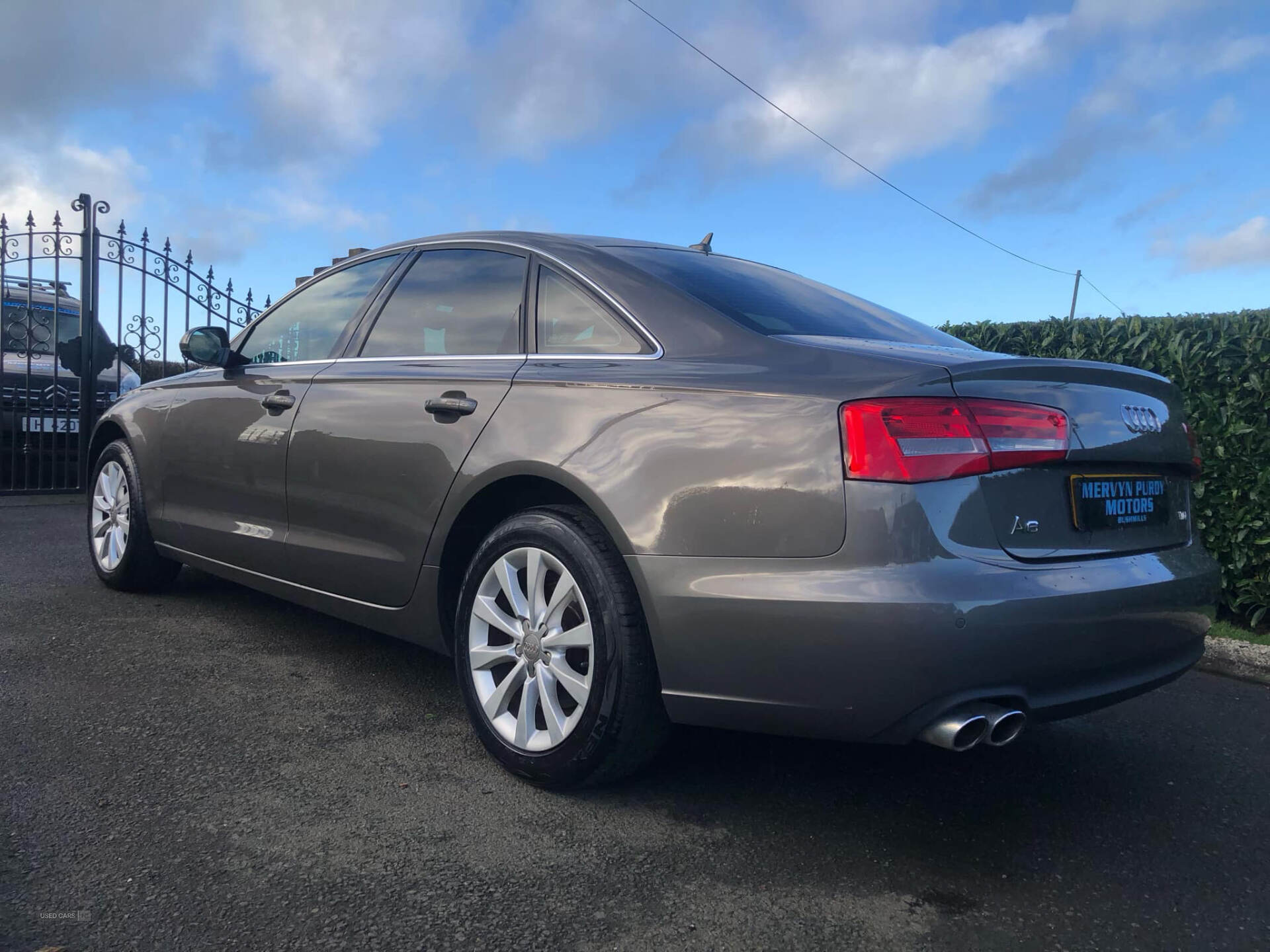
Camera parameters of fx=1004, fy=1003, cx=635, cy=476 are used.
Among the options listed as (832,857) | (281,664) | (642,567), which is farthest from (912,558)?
(281,664)

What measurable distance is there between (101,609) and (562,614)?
2.86 m

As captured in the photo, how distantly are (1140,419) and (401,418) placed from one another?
82.1 inches

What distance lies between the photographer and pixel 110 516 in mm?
4805

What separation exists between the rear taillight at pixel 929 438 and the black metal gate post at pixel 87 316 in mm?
8320

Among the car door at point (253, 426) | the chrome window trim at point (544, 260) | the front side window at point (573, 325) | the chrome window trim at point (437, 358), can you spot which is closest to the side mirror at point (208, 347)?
the car door at point (253, 426)

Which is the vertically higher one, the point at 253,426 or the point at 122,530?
the point at 253,426

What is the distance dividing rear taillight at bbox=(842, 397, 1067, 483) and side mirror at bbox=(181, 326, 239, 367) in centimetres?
294

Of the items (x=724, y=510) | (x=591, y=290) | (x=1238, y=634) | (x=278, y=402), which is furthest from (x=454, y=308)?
(x=1238, y=634)

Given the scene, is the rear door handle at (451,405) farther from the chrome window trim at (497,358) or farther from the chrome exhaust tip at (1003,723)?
the chrome exhaust tip at (1003,723)

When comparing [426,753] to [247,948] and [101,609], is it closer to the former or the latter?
[247,948]

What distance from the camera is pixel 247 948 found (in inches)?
73.3

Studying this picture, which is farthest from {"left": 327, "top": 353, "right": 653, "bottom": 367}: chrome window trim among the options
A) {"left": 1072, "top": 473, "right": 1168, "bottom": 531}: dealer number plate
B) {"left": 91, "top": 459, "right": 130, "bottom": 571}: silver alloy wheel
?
{"left": 91, "top": 459, "right": 130, "bottom": 571}: silver alloy wheel

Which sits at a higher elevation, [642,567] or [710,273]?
[710,273]

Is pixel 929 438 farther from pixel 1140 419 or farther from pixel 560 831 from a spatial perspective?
pixel 560 831
